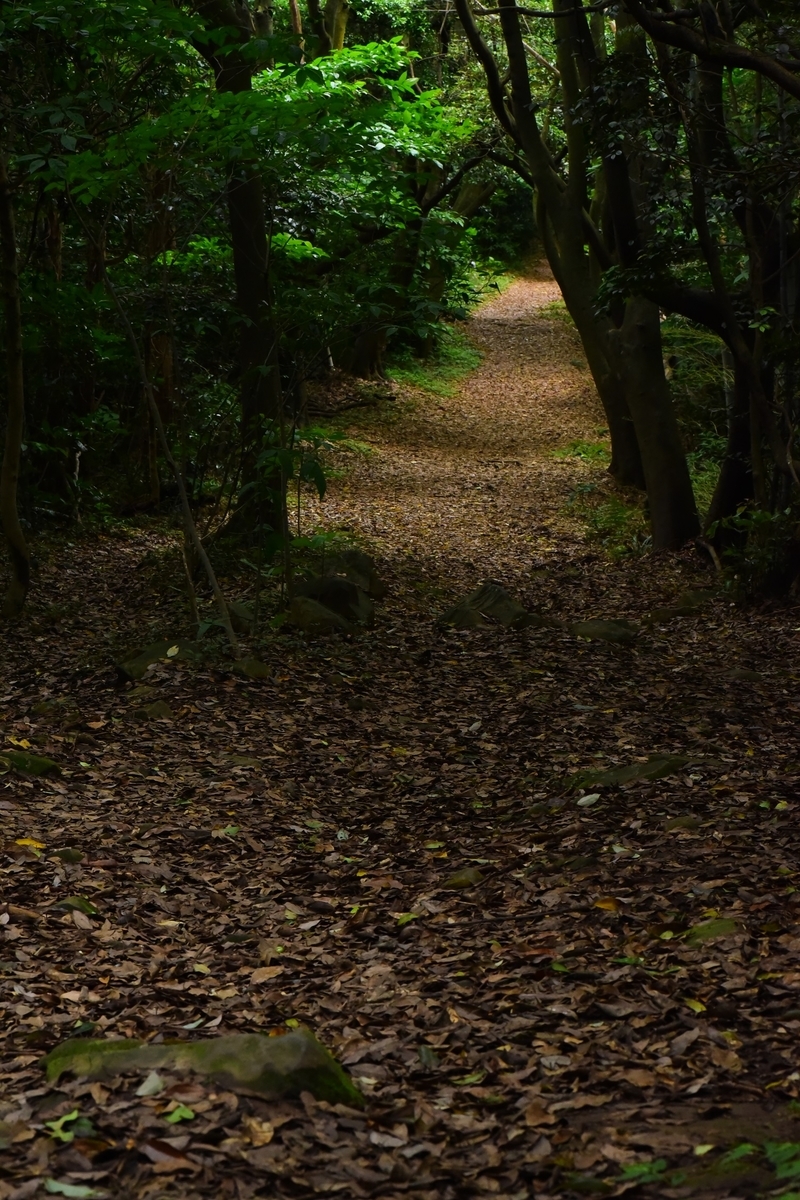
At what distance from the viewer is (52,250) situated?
11.8 metres

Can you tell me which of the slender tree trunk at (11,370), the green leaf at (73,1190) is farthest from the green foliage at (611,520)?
the green leaf at (73,1190)

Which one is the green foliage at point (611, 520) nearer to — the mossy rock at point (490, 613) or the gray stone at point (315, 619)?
the mossy rock at point (490, 613)

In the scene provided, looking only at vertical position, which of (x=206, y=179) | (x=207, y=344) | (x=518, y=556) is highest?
(x=206, y=179)

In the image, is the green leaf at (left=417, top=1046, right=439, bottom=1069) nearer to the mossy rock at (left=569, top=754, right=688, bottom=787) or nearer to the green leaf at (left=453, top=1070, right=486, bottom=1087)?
the green leaf at (left=453, top=1070, right=486, bottom=1087)

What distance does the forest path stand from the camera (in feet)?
41.7

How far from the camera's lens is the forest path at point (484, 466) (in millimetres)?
12703

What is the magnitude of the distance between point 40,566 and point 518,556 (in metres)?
4.80

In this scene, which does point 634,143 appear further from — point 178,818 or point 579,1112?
point 579,1112

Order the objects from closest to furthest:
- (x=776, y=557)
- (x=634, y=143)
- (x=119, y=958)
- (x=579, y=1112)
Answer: (x=579, y=1112) < (x=119, y=958) < (x=776, y=557) < (x=634, y=143)

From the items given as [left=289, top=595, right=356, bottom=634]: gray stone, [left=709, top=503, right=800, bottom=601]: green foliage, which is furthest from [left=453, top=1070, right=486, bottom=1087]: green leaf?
[left=709, top=503, right=800, bottom=601]: green foliage

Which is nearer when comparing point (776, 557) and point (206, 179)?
point (206, 179)

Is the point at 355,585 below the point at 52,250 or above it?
A: below

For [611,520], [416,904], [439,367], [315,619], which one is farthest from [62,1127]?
[439,367]

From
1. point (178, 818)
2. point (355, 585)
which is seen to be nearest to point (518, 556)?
point (355, 585)
